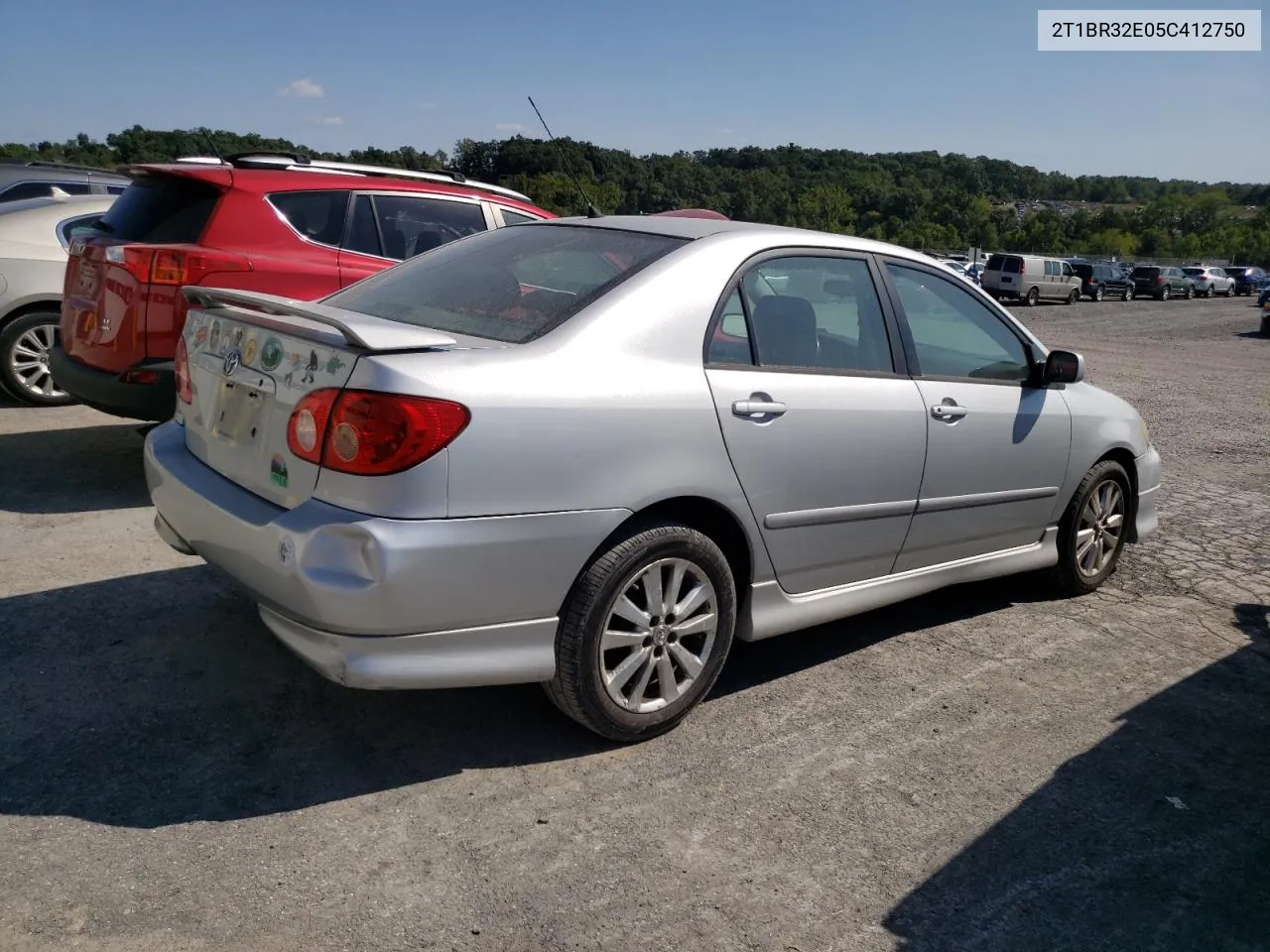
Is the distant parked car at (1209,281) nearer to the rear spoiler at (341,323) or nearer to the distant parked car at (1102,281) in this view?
the distant parked car at (1102,281)

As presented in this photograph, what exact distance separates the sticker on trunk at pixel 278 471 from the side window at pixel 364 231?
3426 mm

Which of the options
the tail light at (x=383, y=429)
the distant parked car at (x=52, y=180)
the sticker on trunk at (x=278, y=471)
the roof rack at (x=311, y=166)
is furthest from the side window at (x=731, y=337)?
the distant parked car at (x=52, y=180)

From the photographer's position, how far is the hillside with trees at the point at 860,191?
10602mm

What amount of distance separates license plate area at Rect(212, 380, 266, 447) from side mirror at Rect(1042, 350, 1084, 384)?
329cm

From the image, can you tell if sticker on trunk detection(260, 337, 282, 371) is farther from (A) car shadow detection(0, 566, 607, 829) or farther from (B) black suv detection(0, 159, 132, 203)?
(B) black suv detection(0, 159, 132, 203)

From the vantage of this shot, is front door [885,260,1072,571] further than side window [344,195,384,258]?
No

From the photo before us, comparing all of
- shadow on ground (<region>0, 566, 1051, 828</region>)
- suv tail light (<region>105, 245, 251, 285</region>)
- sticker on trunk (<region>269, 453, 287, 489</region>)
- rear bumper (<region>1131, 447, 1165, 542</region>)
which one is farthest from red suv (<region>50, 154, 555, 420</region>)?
rear bumper (<region>1131, 447, 1165, 542</region>)

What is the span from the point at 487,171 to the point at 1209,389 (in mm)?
10181

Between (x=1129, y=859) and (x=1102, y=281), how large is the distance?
4632 centimetres

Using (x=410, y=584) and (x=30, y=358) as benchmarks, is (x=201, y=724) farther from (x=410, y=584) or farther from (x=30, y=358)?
(x=30, y=358)

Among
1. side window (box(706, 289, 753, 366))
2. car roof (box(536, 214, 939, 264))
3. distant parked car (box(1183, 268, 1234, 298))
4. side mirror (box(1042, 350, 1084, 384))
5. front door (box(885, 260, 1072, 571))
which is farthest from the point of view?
distant parked car (box(1183, 268, 1234, 298))

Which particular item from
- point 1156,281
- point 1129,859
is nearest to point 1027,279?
point 1156,281

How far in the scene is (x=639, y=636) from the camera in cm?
329

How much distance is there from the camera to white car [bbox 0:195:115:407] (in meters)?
7.48
